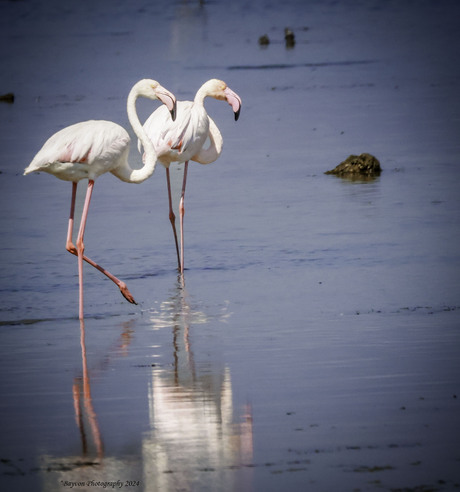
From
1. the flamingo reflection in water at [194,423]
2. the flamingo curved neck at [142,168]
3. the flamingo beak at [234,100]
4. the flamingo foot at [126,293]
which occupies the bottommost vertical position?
the flamingo reflection in water at [194,423]

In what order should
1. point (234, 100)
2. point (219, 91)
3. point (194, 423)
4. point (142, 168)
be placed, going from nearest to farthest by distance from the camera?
point (194, 423) < point (142, 168) < point (234, 100) < point (219, 91)

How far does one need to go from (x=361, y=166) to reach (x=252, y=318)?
6469mm

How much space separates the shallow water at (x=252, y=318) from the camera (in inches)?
193

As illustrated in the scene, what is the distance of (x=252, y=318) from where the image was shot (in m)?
7.47

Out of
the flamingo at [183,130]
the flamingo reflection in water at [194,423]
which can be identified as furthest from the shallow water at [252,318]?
the flamingo at [183,130]

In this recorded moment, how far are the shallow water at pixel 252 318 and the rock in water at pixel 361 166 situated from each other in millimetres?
306

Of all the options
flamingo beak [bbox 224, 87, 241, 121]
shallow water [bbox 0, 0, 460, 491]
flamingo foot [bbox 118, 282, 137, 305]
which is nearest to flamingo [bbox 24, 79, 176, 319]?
flamingo foot [bbox 118, 282, 137, 305]

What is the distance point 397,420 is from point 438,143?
10962mm

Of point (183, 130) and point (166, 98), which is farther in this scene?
point (183, 130)

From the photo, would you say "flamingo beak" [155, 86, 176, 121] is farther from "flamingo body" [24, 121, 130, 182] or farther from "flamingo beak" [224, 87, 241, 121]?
"flamingo beak" [224, 87, 241, 121]

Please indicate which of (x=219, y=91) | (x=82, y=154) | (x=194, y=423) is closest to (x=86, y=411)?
(x=194, y=423)

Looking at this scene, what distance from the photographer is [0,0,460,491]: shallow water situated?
4.89 m

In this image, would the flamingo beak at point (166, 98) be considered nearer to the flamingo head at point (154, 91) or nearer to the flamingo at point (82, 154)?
the flamingo head at point (154, 91)

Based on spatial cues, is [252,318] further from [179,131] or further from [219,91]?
[219,91]
